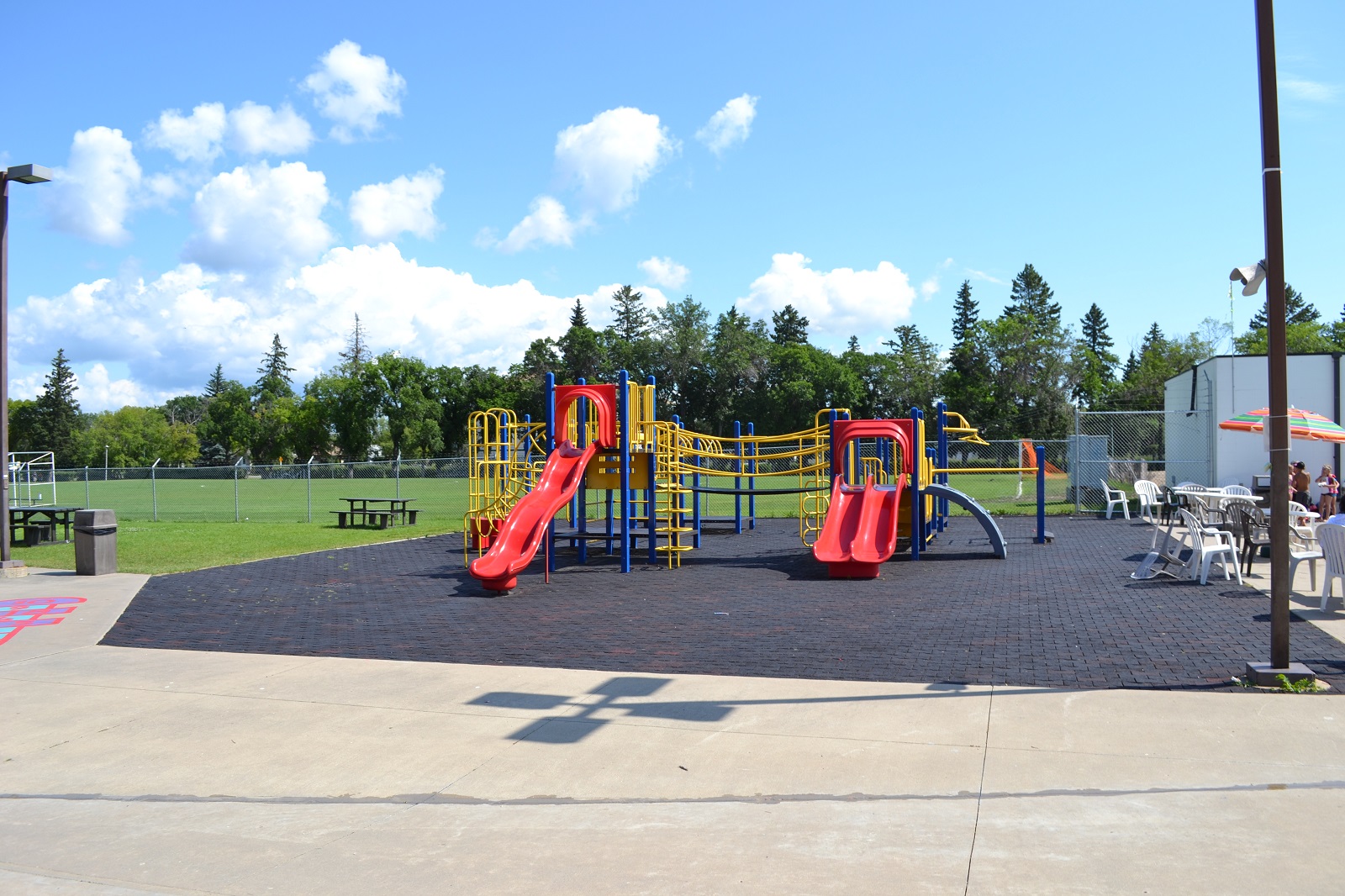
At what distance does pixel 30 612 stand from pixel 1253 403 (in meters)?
25.9

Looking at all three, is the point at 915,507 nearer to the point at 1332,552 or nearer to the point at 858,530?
the point at 858,530

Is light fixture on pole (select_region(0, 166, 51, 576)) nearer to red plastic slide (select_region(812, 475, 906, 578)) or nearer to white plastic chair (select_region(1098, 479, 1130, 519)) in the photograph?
red plastic slide (select_region(812, 475, 906, 578))

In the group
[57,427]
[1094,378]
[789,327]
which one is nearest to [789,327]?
[789,327]

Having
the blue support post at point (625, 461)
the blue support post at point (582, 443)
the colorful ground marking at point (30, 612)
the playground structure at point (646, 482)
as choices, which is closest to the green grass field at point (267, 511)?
the colorful ground marking at point (30, 612)

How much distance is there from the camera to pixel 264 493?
155 ft

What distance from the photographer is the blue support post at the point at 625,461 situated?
15484 mm

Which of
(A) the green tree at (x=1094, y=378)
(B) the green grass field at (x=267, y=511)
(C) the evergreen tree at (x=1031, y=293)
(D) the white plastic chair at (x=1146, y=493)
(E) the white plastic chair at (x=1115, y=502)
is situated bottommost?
(B) the green grass field at (x=267, y=511)

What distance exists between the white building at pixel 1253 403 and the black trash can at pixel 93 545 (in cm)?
2395

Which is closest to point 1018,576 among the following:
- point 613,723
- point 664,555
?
point 664,555

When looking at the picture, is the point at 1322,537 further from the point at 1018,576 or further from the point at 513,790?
the point at 513,790

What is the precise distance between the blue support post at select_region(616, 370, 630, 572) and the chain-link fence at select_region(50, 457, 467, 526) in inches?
478

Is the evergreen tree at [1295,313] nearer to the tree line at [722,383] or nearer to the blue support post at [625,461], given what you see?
the tree line at [722,383]

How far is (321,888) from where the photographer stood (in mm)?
3965

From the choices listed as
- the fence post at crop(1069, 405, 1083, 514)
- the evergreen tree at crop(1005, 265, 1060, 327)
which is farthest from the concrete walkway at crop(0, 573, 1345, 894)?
the evergreen tree at crop(1005, 265, 1060, 327)
